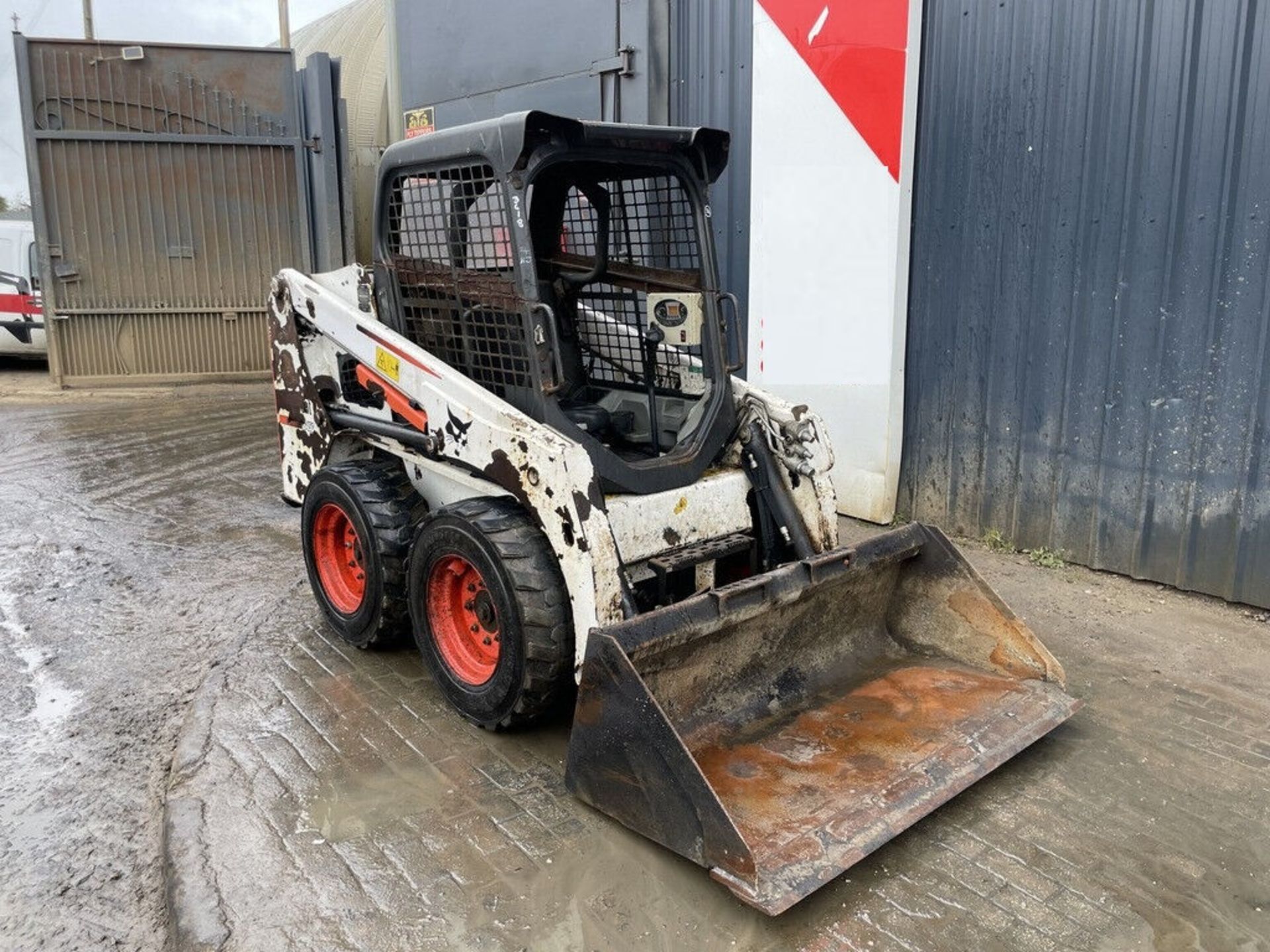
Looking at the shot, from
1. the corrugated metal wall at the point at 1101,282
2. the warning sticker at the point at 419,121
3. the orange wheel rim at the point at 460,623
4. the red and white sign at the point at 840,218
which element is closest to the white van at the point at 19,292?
the warning sticker at the point at 419,121

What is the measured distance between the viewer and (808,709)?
3.73 meters

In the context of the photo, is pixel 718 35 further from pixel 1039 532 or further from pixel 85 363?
pixel 85 363

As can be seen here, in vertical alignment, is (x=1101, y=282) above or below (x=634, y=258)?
below

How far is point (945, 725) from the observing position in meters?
3.52

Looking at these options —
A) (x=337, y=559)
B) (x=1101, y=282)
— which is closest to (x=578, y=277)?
(x=337, y=559)

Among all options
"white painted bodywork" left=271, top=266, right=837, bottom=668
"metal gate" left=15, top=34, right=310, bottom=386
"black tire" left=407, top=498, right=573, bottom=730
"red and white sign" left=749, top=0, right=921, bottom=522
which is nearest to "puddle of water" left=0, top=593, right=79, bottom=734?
"white painted bodywork" left=271, top=266, right=837, bottom=668

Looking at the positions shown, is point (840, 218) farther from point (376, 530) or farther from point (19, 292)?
point (19, 292)

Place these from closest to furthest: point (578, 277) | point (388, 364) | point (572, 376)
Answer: point (388, 364)
point (578, 277)
point (572, 376)

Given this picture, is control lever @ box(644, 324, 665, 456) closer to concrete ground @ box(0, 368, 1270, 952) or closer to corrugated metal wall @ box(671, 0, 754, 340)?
concrete ground @ box(0, 368, 1270, 952)

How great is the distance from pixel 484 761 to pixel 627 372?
6.09ft

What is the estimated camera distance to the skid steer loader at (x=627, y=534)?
10.4 ft

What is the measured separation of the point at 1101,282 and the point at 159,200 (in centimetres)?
1060

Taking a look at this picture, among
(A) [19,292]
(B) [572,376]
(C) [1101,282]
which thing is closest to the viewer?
(B) [572,376]

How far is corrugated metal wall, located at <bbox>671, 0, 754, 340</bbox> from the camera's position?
696 cm
